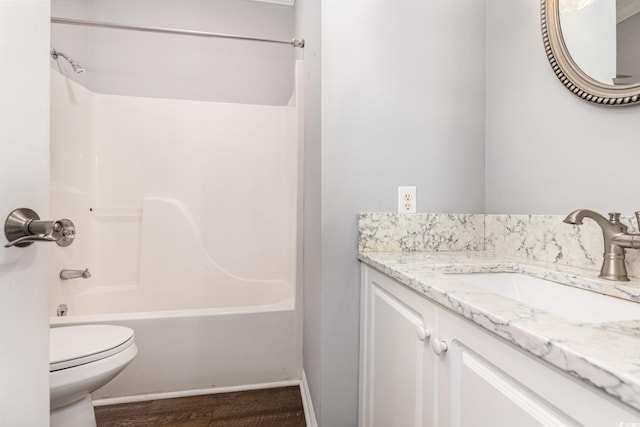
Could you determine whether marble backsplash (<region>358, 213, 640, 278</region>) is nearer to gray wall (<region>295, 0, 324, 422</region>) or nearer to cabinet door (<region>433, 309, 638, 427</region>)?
gray wall (<region>295, 0, 324, 422</region>)

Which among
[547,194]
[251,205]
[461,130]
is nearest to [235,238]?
[251,205]

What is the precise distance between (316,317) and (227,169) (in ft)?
4.74

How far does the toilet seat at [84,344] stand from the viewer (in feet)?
3.59

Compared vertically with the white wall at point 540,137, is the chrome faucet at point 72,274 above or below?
below

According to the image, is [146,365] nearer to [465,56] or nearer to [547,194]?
[547,194]

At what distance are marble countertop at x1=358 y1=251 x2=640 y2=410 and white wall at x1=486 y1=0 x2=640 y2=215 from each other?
248mm

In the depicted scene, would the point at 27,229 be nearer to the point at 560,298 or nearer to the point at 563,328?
the point at 563,328

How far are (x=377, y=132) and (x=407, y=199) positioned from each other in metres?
0.29

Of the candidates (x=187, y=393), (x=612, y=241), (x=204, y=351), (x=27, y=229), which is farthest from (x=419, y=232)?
(x=187, y=393)

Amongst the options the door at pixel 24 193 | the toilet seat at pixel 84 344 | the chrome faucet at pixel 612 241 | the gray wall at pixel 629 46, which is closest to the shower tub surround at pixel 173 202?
the toilet seat at pixel 84 344

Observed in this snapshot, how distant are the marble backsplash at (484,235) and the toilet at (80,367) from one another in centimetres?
103

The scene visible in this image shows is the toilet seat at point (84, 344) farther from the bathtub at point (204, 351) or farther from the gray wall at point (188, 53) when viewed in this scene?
the gray wall at point (188, 53)

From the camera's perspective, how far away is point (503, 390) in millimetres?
486

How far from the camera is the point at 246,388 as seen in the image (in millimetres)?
1730
